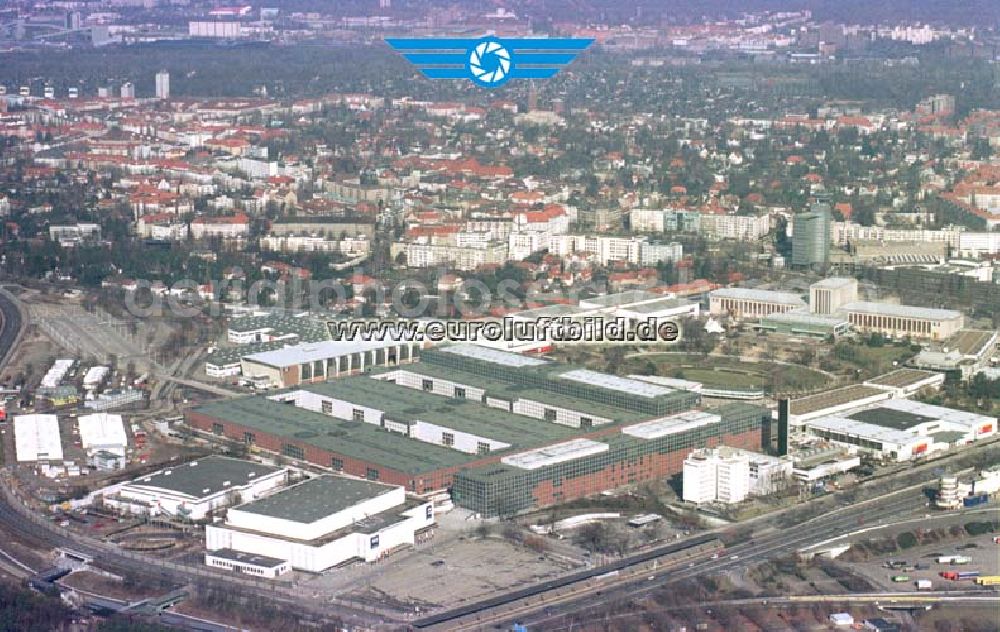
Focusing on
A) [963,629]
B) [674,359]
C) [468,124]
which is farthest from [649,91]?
[963,629]

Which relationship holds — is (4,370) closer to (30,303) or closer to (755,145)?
(30,303)

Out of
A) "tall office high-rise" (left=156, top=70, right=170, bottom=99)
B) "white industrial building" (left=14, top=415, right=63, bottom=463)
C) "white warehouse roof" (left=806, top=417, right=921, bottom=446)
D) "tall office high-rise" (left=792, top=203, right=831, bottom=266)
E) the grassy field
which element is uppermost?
"tall office high-rise" (left=156, top=70, right=170, bottom=99)

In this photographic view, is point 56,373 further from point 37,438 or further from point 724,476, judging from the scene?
point 724,476

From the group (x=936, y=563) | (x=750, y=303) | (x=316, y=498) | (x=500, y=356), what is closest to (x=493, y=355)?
(x=500, y=356)

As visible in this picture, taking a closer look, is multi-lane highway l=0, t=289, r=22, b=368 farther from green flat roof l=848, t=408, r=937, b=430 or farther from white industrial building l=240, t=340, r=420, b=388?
green flat roof l=848, t=408, r=937, b=430

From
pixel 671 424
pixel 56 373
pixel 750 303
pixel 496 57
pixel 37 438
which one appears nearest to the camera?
pixel 671 424

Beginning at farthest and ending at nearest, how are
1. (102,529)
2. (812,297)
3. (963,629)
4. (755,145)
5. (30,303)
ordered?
(755,145)
(30,303)
(812,297)
(102,529)
(963,629)

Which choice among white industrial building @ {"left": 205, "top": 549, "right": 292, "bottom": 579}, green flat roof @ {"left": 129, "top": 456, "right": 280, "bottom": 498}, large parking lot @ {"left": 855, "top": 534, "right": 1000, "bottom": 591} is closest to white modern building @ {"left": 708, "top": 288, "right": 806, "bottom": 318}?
large parking lot @ {"left": 855, "top": 534, "right": 1000, "bottom": 591}
